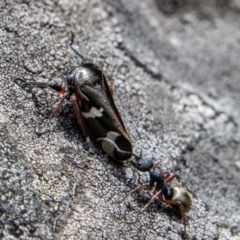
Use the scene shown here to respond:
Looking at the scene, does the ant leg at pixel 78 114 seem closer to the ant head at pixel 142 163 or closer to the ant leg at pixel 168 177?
the ant head at pixel 142 163

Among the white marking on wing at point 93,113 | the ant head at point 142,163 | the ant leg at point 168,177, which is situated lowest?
the ant leg at point 168,177

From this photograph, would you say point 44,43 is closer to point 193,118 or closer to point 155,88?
point 155,88

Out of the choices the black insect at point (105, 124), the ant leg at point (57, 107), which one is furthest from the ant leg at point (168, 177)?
the ant leg at point (57, 107)

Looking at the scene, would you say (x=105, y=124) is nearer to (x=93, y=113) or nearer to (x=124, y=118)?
(x=93, y=113)

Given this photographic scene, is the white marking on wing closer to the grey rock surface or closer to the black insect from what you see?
the black insect

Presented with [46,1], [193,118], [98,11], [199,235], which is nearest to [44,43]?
[46,1]

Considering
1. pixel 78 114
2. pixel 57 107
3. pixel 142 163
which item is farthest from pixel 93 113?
pixel 142 163
